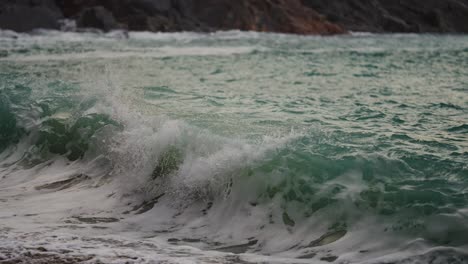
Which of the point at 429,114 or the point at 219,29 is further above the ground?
the point at 219,29

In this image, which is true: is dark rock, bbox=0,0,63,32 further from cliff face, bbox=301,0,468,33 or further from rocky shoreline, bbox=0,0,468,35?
cliff face, bbox=301,0,468,33

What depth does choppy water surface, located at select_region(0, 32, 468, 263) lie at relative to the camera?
4148mm

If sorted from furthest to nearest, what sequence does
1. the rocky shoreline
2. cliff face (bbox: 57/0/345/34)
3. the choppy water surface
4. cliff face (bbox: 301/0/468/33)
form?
cliff face (bbox: 301/0/468/33) → cliff face (bbox: 57/0/345/34) → the rocky shoreline → the choppy water surface

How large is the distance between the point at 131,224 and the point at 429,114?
4368mm

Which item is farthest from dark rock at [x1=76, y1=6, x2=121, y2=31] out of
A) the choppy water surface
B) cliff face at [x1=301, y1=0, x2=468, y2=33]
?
the choppy water surface

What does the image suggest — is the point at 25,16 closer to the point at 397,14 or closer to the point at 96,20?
the point at 96,20

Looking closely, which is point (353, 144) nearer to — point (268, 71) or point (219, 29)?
point (268, 71)

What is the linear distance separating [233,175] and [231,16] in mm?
40529

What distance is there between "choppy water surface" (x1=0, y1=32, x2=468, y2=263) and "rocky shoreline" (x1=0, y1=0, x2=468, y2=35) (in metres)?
26.8

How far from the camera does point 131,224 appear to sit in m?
4.86

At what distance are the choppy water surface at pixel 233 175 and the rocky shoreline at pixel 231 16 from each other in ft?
88.0

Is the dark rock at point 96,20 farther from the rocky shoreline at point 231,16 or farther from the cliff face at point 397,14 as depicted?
the cliff face at point 397,14

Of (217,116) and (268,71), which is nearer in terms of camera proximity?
(217,116)

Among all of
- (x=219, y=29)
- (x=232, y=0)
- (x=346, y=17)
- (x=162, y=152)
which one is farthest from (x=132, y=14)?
(x=162, y=152)
